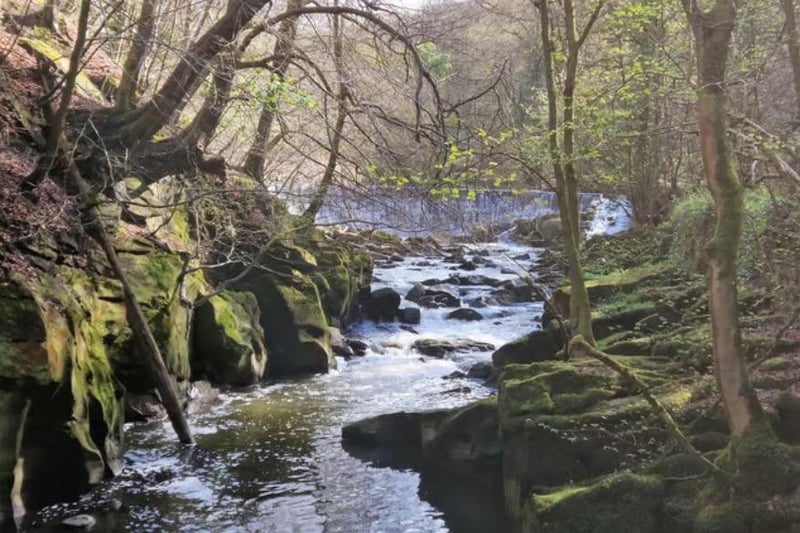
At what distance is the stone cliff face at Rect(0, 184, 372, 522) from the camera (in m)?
6.73

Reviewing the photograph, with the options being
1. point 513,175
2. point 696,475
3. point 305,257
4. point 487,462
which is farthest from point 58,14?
point 696,475

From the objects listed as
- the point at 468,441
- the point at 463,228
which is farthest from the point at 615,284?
the point at 468,441

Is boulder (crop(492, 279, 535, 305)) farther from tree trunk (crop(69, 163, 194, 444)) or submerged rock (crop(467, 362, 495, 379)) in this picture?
tree trunk (crop(69, 163, 194, 444))

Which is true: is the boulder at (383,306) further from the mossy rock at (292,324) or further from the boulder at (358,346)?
the mossy rock at (292,324)

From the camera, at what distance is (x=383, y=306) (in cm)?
1852

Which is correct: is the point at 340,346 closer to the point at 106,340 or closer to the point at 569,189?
the point at 106,340

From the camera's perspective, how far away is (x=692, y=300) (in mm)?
10375

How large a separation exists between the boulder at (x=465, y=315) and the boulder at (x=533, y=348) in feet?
17.8

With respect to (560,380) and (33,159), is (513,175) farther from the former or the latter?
(33,159)

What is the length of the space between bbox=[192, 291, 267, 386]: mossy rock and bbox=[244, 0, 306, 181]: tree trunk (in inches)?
120

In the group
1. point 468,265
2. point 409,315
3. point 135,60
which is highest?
point 135,60

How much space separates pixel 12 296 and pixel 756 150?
6995 millimetres

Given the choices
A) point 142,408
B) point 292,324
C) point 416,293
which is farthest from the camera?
point 416,293

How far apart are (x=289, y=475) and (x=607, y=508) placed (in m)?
4.18
